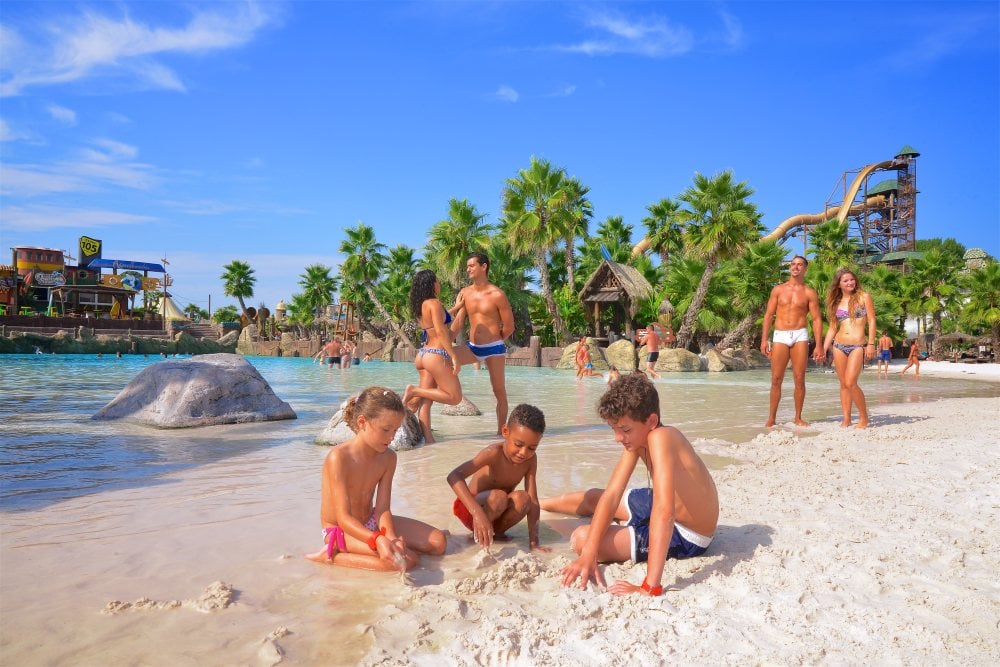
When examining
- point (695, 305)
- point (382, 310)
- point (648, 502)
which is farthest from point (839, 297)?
point (382, 310)

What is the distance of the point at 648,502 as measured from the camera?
10.4ft

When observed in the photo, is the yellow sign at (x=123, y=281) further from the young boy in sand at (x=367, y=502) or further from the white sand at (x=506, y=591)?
the young boy in sand at (x=367, y=502)

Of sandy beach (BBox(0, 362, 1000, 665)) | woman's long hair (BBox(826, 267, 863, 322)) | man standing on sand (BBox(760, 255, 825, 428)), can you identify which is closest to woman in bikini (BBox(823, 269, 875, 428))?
woman's long hair (BBox(826, 267, 863, 322))

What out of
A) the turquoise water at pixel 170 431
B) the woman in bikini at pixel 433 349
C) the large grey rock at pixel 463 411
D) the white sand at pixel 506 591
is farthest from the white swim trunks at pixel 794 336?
the large grey rock at pixel 463 411

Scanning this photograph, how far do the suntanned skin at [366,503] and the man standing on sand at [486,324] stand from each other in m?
3.19

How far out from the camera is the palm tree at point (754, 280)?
95.2 ft

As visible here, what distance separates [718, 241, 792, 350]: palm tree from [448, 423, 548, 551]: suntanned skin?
90.9 feet

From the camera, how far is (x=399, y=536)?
3158 mm

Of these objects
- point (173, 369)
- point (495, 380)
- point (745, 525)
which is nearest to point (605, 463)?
point (495, 380)

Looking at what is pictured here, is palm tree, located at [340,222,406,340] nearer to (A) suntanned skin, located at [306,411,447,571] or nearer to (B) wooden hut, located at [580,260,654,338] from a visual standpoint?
(B) wooden hut, located at [580,260,654,338]

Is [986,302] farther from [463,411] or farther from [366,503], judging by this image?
[366,503]

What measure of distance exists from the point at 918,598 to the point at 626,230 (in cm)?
3995

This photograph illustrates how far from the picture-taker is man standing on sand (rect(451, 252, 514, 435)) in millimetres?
6461

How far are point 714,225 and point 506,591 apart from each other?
→ 28.0m
